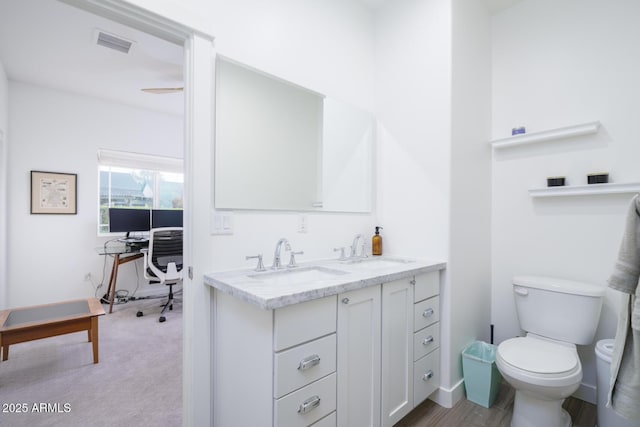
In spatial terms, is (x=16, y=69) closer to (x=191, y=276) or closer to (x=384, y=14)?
(x=191, y=276)

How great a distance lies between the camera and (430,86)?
1944 millimetres

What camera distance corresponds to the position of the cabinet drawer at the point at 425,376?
1668 millimetres

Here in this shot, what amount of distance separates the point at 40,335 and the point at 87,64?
8.43 ft

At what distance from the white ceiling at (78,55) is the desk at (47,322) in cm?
232

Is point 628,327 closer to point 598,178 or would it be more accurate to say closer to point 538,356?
point 538,356

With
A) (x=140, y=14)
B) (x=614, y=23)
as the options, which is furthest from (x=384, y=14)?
(x=140, y=14)

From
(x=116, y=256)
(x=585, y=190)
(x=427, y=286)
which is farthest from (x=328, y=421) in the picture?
(x=116, y=256)

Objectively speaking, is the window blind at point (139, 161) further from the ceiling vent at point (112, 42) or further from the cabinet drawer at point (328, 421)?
the cabinet drawer at point (328, 421)

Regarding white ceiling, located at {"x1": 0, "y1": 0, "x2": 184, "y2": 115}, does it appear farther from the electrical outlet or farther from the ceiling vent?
the electrical outlet

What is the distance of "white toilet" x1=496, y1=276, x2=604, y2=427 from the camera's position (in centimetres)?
140

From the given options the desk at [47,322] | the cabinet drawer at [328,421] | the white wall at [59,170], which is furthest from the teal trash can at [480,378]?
the white wall at [59,170]

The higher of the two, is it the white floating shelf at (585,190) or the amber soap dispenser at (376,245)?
the white floating shelf at (585,190)

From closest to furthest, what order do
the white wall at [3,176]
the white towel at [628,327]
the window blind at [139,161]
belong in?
the white towel at [628,327] → the white wall at [3,176] → the window blind at [139,161]

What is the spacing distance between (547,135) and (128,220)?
15.2 feet
